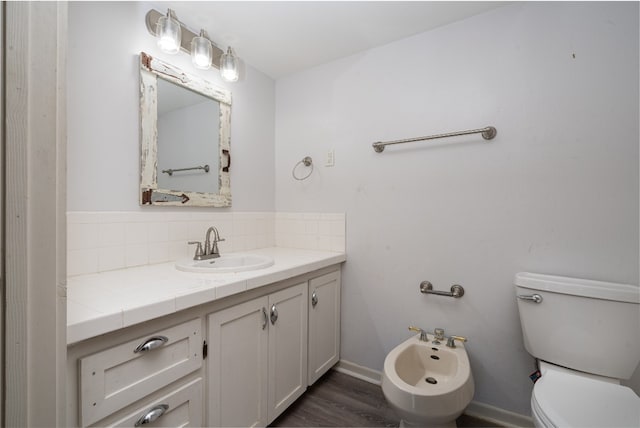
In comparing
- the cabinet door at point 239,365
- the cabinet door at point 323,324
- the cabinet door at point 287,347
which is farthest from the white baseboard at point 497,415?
the cabinet door at point 239,365

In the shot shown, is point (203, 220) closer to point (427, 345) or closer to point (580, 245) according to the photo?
point (427, 345)

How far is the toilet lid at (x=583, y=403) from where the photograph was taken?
2.89 ft

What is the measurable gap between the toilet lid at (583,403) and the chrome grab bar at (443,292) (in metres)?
0.50

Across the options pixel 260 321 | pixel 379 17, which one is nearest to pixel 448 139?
pixel 379 17

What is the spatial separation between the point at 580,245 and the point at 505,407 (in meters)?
0.89

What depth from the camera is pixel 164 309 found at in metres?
0.89

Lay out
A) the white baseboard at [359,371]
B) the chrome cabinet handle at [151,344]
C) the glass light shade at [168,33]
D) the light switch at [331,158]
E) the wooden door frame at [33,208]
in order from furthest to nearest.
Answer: the light switch at [331,158], the white baseboard at [359,371], the glass light shade at [168,33], the chrome cabinet handle at [151,344], the wooden door frame at [33,208]

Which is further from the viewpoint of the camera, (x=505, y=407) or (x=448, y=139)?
(x=448, y=139)

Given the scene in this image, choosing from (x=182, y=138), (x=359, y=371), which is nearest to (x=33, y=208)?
(x=182, y=138)

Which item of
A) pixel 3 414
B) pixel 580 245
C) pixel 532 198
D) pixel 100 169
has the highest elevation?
pixel 100 169

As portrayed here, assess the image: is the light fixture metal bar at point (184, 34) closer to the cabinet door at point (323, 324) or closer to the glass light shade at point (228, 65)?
the glass light shade at point (228, 65)

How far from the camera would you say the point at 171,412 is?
96 centimetres

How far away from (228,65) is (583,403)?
Answer: 2149mm

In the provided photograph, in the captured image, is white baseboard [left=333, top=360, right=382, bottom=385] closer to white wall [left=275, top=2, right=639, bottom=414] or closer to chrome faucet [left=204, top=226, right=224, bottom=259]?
white wall [left=275, top=2, right=639, bottom=414]
